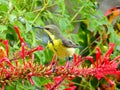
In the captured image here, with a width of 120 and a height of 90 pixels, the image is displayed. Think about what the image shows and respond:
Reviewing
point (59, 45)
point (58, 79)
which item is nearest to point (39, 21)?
point (59, 45)

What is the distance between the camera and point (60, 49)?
1677mm

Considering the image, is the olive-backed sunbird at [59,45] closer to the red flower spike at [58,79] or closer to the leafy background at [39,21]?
the leafy background at [39,21]

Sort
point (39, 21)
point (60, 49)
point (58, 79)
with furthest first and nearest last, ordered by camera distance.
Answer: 1. point (39, 21)
2. point (60, 49)
3. point (58, 79)

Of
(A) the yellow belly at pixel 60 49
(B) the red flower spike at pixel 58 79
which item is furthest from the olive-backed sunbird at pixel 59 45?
(B) the red flower spike at pixel 58 79

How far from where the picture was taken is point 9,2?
1.85 meters

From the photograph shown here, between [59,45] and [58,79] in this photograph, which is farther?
[59,45]

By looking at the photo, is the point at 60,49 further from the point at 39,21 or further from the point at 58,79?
the point at 58,79

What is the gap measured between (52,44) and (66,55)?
0.07m

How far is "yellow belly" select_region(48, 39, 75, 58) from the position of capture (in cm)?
166

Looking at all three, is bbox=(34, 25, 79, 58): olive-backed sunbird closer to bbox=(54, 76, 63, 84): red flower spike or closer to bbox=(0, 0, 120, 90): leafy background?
bbox=(0, 0, 120, 90): leafy background

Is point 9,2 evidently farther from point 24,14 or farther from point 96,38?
point 96,38

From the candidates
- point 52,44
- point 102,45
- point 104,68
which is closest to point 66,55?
point 52,44

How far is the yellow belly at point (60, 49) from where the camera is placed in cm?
166

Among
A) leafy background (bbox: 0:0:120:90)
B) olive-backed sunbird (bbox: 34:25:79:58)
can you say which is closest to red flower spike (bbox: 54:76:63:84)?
leafy background (bbox: 0:0:120:90)
